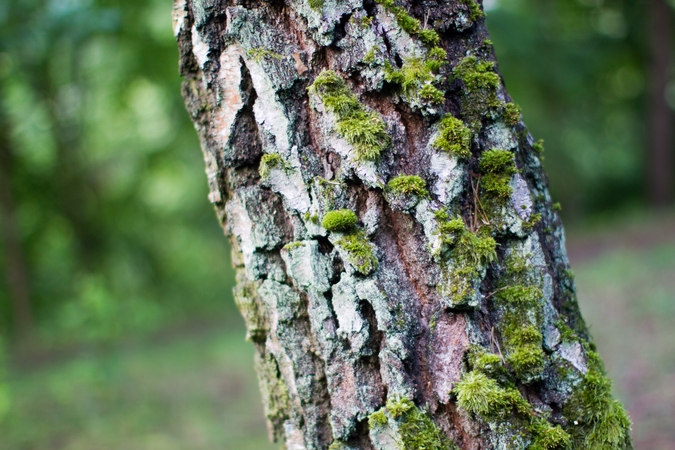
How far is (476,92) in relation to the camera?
141cm

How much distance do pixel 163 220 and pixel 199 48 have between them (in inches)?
408

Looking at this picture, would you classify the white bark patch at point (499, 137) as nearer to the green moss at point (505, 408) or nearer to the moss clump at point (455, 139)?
the moss clump at point (455, 139)

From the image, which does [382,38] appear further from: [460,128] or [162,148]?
[162,148]

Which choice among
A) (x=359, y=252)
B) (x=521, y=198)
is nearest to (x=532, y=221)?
(x=521, y=198)

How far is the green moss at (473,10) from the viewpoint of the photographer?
143cm

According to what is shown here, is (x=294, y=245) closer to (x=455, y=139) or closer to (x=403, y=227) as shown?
(x=403, y=227)

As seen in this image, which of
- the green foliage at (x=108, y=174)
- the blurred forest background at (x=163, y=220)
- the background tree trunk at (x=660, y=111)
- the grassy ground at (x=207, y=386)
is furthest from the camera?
the background tree trunk at (x=660, y=111)

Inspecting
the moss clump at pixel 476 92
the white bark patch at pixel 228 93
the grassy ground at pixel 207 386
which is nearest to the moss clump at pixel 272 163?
the white bark patch at pixel 228 93

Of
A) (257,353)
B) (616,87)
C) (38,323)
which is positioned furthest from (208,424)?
(616,87)

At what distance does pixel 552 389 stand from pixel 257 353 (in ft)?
2.96

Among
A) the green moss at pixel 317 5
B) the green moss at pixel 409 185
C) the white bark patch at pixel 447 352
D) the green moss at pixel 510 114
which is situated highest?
the green moss at pixel 317 5

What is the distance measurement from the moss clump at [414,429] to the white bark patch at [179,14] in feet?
4.06

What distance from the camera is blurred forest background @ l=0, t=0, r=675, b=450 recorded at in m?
5.37

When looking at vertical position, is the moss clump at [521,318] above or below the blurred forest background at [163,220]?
below
